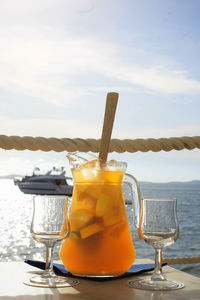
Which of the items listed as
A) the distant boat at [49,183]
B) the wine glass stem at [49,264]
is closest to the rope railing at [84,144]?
the wine glass stem at [49,264]

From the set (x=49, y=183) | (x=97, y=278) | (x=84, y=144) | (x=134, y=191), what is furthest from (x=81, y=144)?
(x=49, y=183)

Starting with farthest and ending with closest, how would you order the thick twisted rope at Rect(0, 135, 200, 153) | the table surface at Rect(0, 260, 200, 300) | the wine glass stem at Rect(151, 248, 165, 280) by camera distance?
1. the thick twisted rope at Rect(0, 135, 200, 153)
2. the wine glass stem at Rect(151, 248, 165, 280)
3. the table surface at Rect(0, 260, 200, 300)

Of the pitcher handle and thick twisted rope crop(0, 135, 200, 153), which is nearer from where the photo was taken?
the pitcher handle

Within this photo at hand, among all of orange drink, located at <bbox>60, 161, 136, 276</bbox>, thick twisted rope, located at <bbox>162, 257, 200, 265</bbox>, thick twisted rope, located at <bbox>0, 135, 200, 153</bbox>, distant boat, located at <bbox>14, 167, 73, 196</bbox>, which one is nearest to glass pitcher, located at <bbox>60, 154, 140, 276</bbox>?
Result: orange drink, located at <bbox>60, 161, 136, 276</bbox>

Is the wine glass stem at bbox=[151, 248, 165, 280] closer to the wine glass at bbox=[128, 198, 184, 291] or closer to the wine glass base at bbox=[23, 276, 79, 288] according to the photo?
the wine glass at bbox=[128, 198, 184, 291]

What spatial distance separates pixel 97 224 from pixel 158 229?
11cm

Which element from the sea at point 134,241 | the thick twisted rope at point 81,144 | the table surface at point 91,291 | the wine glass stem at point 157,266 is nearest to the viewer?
the table surface at point 91,291

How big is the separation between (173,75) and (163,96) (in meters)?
3.71

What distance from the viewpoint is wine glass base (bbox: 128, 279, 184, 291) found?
0.72 m

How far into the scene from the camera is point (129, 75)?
50.0m

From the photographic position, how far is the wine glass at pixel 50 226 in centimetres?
73

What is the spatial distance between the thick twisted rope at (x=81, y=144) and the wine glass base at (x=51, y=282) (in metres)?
0.46

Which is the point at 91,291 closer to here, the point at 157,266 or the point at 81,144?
the point at 157,266

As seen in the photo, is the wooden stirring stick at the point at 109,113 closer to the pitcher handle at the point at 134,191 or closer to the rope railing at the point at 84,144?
the pitcher handle at the point at 134,191
